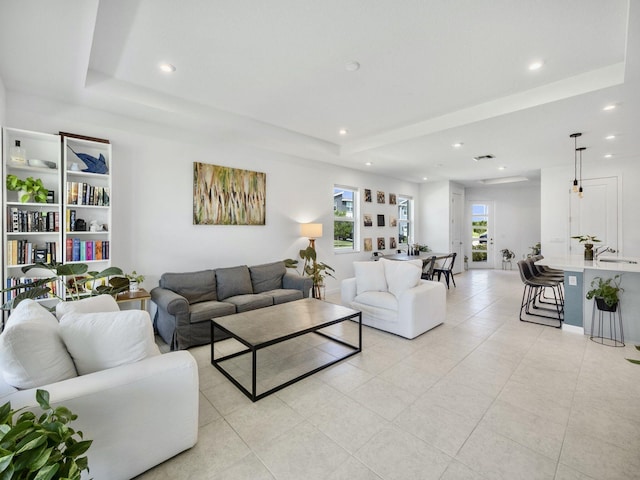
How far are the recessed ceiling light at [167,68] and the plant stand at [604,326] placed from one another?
17.3 ft

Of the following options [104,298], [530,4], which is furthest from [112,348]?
[530,4]

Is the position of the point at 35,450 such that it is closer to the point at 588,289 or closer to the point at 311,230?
the point at 311,230

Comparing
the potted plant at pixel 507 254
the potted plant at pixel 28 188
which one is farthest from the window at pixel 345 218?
the potted plant at pixel 507 254

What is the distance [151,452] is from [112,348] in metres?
0.62

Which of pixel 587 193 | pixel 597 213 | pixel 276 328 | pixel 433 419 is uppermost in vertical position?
pixel 587 193

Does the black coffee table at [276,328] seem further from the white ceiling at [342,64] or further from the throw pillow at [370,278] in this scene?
the white ceiling at [342,64]

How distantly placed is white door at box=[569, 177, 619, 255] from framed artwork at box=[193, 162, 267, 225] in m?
6.49

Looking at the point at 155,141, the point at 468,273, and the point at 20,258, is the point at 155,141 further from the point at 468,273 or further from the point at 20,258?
the point at 468,273

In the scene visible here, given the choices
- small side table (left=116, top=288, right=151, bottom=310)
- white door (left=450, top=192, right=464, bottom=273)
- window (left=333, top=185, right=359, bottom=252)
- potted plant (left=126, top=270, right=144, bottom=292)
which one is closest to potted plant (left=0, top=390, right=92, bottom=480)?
small side table (left=116, top=288, right=151, bottom=310)

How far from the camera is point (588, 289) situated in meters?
3.80

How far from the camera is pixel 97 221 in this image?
3484 mm

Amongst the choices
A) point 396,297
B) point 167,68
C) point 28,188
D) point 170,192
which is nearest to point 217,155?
point 170,192

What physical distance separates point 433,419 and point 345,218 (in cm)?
484

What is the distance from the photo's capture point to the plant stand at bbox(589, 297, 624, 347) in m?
3.48
